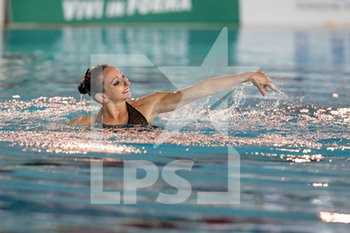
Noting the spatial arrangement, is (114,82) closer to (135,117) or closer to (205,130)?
(135,117)

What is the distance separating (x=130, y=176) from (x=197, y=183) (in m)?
0.35

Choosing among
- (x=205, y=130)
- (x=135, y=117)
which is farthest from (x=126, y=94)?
(x=205, y=130)

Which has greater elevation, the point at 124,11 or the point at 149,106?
the point at 124,11

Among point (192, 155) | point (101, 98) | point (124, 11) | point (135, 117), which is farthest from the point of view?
point (124, 11)

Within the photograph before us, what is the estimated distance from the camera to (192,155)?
371 centimetres

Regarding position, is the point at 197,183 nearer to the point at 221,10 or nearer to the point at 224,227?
the point at 224,227

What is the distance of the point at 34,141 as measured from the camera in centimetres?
400

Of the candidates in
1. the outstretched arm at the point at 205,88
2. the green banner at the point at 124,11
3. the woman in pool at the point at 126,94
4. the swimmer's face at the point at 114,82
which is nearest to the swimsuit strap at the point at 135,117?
the woman in pool at the point at 126,94

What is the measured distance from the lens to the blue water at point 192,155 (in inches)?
105

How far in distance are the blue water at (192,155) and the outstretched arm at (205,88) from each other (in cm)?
19

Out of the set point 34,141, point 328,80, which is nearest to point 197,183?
point 34,141

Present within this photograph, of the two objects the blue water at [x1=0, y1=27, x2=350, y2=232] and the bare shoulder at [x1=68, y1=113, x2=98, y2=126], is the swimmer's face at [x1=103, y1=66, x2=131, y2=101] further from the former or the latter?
the bare shoulder at [x1=68, y1=113, x2=98, y2=126]

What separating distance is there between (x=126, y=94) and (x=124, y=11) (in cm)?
1308

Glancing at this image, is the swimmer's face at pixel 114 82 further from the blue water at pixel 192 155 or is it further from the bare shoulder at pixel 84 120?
the bare shoulder at pixel 84 120
